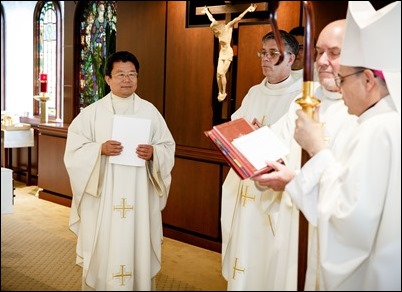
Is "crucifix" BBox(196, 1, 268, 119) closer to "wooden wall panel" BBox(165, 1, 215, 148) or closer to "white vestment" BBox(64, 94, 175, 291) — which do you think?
"wooden wall panel" BBox(165, 1, 215, 148)

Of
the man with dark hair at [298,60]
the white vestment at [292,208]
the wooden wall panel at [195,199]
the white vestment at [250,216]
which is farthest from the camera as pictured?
the wooden wall panel at [195,199]

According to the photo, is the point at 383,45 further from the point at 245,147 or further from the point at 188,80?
the point at 188,80

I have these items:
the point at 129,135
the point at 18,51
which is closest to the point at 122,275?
the point at 129,135

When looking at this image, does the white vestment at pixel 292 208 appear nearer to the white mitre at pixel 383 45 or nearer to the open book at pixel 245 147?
the open book at pixel 245 147

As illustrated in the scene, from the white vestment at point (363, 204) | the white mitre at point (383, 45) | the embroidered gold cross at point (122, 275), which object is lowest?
the embroidered gold cross at point (122, 275)

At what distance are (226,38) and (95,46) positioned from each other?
117 cm

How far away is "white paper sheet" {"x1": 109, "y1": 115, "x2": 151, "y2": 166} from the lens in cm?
314

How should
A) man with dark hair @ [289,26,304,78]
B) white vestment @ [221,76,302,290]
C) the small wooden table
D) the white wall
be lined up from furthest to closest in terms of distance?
the small wooden table
man with dark hair @ [289,26,304,78]
white vestment @ [221,76,302,290]
the white wall

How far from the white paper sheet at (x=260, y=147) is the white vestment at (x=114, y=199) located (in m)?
1.21

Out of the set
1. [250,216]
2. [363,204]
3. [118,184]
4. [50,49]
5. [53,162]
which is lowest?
[53,162]

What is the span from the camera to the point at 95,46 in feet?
15.8

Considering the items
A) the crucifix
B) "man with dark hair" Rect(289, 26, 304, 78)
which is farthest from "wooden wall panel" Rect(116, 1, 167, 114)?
"man with dark hair" Rect(289, 26, 304, 78)

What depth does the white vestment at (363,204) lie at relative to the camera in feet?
5.85

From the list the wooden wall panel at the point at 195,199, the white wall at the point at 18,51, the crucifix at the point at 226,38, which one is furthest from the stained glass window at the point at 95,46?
the white wall at the point at 18,51
